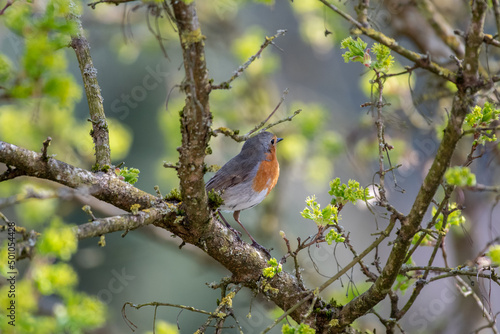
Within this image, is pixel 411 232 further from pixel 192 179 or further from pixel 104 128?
pixel 104 128

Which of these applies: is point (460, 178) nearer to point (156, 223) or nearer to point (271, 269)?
point (271, 269)

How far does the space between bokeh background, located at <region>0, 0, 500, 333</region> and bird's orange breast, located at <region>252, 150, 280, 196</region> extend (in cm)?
87

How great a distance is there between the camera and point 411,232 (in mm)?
2402

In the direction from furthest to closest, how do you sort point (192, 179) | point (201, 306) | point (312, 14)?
point (201, 306)
point (312, 14)
point (192, 179)

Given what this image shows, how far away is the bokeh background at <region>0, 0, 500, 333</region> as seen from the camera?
562 cm

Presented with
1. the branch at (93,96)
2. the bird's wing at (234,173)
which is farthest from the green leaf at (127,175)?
the bird's wing at (234,173)

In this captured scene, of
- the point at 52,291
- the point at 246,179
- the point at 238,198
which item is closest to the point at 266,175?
the point at 246,179

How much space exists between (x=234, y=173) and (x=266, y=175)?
0.28 metres

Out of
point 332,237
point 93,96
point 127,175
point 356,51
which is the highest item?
point 356,51

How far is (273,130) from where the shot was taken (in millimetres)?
6871

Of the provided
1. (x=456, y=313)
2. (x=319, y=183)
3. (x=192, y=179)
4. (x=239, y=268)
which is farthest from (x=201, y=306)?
(x=192, y=179)

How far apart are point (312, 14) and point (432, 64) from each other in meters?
5.99

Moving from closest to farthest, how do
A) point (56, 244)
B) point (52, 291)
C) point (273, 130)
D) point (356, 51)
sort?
1. point (56, 244)
2. point (52, 291)
3. point (356, 51)
4. point (273, 130)

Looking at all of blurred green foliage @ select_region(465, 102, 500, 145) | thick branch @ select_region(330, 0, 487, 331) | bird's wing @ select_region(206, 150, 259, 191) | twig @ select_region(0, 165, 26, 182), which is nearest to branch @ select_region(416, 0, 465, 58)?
bird's wing @ select_region(206, 150, 259, 191)
